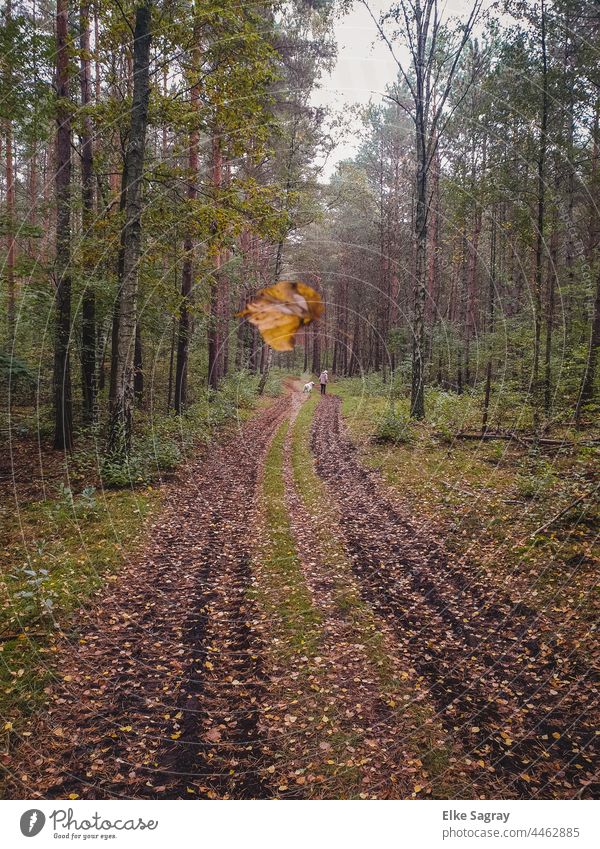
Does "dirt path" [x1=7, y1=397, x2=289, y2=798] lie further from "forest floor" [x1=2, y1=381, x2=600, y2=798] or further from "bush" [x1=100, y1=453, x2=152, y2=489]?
"bush" [x1=100, y1=453, x2=152, y2=489]

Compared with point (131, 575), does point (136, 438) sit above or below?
above

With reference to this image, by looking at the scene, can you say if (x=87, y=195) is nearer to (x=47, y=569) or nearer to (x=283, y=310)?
(x=47, y=569)

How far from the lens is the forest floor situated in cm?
360

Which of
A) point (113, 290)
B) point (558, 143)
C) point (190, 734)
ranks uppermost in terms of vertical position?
point (558, 143)

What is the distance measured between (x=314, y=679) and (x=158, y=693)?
1686mm

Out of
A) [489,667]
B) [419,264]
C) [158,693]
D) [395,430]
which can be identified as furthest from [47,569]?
[419,264]

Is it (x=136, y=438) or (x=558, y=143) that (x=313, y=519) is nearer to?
(x=136, y=438)

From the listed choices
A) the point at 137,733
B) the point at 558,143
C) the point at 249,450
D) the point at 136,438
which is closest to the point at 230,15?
the point at 558,143

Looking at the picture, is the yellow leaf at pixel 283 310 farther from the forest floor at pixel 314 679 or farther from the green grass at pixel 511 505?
the green grass at pixel 511 505

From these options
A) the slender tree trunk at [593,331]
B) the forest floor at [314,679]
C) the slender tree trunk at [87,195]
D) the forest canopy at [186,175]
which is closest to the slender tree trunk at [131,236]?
the forest canopy at [186,175]

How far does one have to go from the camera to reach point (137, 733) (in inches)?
155

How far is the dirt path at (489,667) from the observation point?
3.72m

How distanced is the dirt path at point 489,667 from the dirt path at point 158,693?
6.60 ft

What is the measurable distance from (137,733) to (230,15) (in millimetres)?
12786
